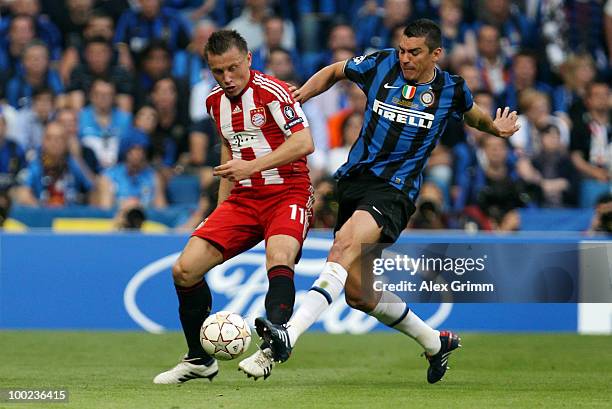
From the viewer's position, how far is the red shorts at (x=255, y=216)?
802 centimetres

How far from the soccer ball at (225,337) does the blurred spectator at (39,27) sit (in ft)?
29.6

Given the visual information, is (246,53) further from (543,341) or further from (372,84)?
(543,341)

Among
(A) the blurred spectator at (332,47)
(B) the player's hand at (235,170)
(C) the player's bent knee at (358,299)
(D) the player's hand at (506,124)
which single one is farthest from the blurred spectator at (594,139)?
(B) the player's hand at (235,170)

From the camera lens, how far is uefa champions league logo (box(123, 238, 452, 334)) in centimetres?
1220

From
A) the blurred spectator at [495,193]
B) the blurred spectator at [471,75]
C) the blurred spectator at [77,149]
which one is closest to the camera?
the blurred spectator at [495,193]

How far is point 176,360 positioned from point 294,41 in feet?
23.7

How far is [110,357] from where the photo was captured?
1004 cm

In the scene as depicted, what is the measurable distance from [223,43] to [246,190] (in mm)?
1059

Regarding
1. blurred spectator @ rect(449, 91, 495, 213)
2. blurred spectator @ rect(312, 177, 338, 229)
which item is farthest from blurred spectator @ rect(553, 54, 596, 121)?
blurred spectator @ rect(312, 177, 338, 229)

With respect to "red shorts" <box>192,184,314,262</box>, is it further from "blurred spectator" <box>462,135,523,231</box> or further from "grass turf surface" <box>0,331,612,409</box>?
"blurred spectator" <box>462,135,523,231</box>

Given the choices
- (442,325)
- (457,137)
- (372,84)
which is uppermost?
(372,84)

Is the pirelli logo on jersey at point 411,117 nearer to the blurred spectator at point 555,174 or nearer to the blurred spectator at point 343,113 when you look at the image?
the blurred spectator at point 343,113

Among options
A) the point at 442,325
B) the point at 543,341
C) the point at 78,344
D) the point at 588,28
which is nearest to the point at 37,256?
the point at 78,344

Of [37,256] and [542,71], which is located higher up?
[542,71]
